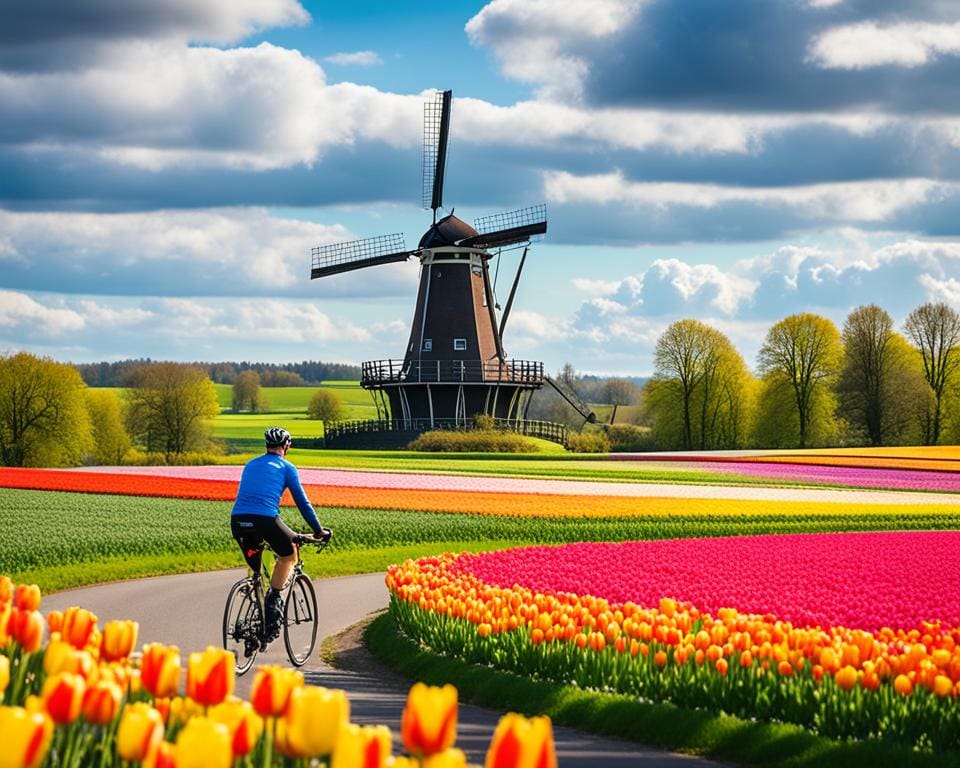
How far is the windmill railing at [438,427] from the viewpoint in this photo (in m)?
71.8

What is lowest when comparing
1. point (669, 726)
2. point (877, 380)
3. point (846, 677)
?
point (669, 726)

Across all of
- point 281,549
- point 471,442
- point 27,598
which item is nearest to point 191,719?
point 27,598

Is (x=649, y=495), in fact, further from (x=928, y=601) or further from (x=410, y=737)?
(x=410, y=737)

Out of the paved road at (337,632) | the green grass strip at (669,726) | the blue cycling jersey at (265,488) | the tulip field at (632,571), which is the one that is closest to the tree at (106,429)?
the tulip field at (632,571)

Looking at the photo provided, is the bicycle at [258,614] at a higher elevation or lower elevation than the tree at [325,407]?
lower

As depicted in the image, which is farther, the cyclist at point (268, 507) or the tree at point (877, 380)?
the tree at point (877, 380)

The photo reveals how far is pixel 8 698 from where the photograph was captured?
5938 mm

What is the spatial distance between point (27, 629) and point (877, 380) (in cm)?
8555

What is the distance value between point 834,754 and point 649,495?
90.4ft

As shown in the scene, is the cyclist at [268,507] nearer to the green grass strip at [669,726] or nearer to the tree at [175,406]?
the green grass strip at [669,726]

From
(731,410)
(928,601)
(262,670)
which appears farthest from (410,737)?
(731,410)

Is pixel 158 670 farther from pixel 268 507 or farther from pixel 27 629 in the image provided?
pixel 268 507

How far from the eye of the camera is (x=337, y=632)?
51.3ft

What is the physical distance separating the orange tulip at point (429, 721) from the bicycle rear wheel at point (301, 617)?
31.8 feet
